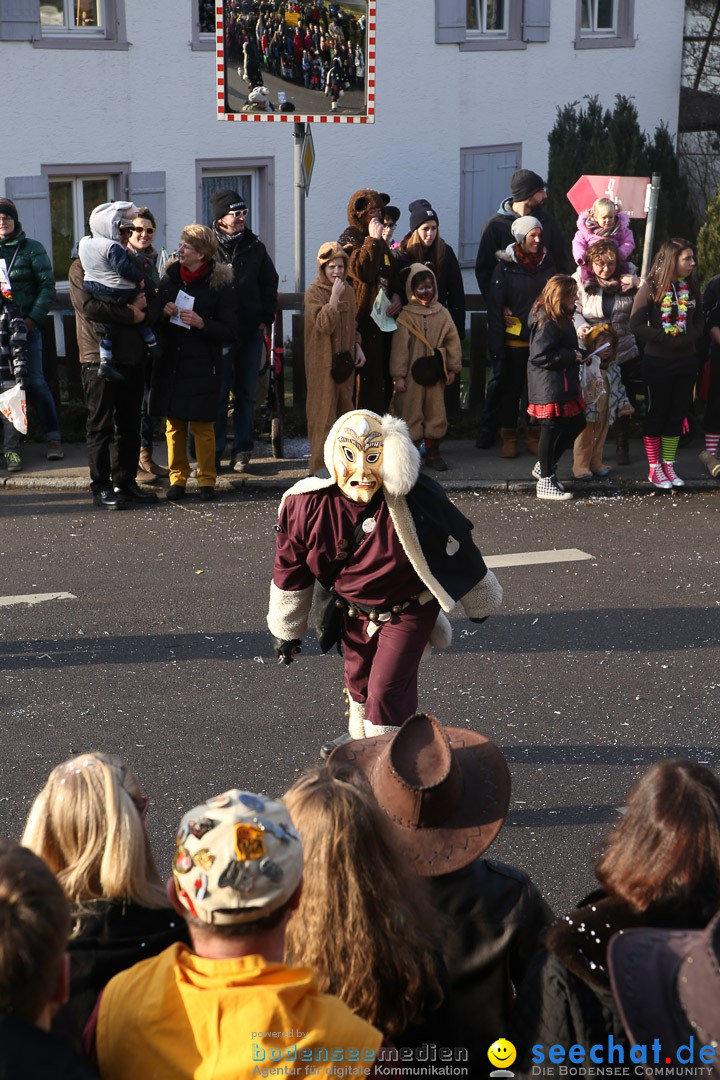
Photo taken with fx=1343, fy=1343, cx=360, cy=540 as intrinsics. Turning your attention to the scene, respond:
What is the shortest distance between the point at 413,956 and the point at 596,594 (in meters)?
5.67

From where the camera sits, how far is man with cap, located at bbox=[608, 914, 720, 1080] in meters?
2.11

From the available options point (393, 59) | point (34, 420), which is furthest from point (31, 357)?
point (393, 59)

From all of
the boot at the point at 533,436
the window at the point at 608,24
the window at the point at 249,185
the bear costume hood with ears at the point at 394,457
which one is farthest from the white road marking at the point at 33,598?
the window at the point at 608,24

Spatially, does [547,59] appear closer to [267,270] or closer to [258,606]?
[267,270]

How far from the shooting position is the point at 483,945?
3.07 metres

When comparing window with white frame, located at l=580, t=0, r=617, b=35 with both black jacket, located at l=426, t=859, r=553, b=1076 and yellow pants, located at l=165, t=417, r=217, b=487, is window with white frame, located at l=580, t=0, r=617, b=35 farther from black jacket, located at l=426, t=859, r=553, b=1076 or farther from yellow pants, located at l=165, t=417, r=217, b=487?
black jacket, located at l=426, t=859, r=553, b=1076

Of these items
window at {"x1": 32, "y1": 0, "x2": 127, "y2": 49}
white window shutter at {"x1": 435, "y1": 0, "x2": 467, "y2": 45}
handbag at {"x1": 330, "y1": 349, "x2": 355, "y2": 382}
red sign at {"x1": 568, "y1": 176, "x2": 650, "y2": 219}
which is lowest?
handbag at {"x1": 330, "y1": 349, "x2": 355, "y2": 382}

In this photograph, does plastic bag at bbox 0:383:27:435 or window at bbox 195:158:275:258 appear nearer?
plastic bag at bbox 0:383:27:435

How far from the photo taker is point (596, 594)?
8227mm

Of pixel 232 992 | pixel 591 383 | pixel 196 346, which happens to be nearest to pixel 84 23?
pixel 196 346

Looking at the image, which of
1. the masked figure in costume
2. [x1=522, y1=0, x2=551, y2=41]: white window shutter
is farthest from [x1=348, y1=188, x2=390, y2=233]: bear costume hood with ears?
[x1=522, y1=0, x2=551, y2=41]: white window shutter

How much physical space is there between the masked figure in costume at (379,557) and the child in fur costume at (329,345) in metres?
4.99

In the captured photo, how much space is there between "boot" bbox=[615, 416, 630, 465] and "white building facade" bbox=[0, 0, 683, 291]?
22.1ft

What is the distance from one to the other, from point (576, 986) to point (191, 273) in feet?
25.6
